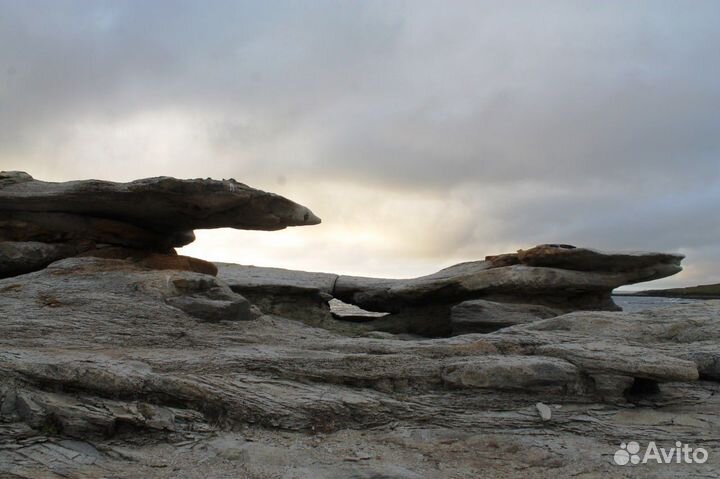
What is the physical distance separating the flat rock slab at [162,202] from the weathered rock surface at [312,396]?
14.3 ft

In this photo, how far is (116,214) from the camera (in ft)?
83.3

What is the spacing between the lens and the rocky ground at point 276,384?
13.4 metres

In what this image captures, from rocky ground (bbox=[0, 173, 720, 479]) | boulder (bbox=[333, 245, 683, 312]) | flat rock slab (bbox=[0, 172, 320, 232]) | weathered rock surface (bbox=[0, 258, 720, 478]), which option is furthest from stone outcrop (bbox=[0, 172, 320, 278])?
boulder (bbox=[333, 245, 683, 312])

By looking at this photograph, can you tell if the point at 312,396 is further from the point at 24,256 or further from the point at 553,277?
the point at 553,277

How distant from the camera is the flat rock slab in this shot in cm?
2272

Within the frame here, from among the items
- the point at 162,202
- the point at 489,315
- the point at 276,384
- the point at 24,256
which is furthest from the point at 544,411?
the point at 24,256

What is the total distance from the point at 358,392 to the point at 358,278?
2172 cm

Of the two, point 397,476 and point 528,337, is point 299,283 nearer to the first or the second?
point 528,337

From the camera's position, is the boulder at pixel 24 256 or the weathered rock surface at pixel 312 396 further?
the boulder at pixel 24 256

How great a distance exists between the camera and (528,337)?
18609 mm

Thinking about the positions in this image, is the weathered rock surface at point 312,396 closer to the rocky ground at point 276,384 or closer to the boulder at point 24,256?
the rocky ground at point 276,384

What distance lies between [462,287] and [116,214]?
17.4 m

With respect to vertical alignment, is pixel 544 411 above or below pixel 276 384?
below

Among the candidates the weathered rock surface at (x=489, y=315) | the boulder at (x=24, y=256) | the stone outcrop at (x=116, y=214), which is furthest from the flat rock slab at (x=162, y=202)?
the weathered rock surface at (x=489, y=315)
